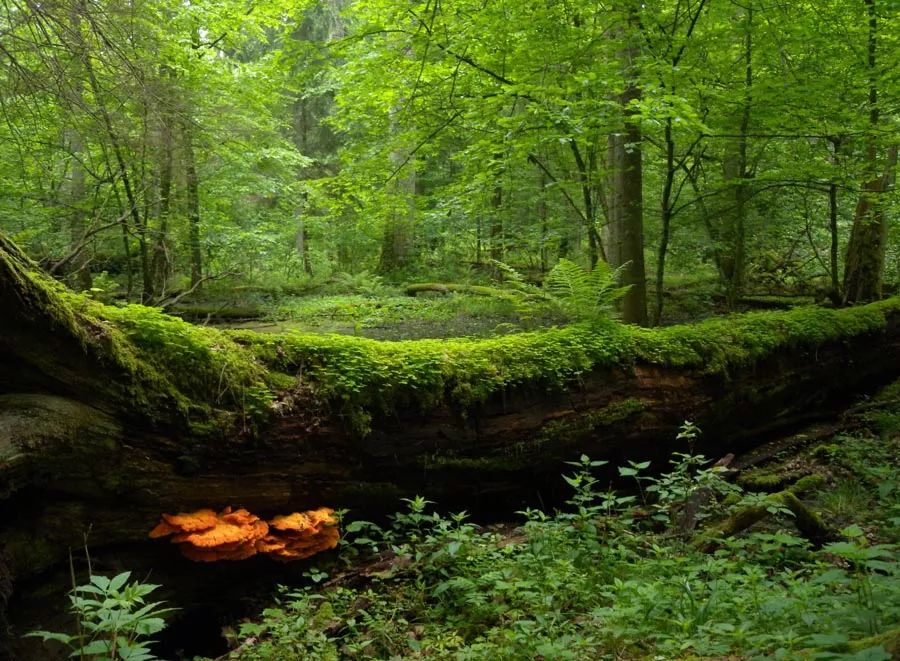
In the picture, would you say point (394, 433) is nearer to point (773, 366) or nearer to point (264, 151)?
point (773, 366)

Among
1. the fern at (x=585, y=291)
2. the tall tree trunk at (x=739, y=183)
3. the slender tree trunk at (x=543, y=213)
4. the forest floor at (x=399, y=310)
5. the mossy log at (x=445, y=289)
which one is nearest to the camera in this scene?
the fern at (x=585, y=291)

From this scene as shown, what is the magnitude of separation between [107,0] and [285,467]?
525 cm

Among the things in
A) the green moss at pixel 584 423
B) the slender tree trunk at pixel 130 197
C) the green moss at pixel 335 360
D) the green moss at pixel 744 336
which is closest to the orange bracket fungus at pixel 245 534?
the green moss at pixel 335 360

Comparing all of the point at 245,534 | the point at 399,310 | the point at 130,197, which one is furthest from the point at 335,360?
the point at 399,310

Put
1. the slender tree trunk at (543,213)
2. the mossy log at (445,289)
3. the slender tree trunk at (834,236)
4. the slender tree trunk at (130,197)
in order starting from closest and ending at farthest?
the slender tree trunk at (130,197)
the slender tree trunk at (834,236)
the slender tree trunk at (543,213)
the mossy log at (445,289)

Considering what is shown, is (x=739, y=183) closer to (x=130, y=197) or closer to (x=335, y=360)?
(x=335, y=360)

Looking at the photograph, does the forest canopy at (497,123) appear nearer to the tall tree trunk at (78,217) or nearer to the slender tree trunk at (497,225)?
the tall tree trunk at (78,217)

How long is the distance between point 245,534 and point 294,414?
896 millimetres

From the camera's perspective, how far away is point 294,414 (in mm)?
4125

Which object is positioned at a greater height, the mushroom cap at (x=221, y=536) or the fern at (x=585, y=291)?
the fern at (x=585, y=291)

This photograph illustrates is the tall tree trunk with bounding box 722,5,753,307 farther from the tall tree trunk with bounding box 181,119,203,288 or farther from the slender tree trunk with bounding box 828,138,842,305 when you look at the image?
the tall tree trunk with bounding box 181,119,203,288

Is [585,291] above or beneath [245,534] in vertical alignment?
above

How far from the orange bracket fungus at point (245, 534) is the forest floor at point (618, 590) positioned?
0.21m

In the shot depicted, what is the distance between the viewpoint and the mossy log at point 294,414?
10.5 ft
